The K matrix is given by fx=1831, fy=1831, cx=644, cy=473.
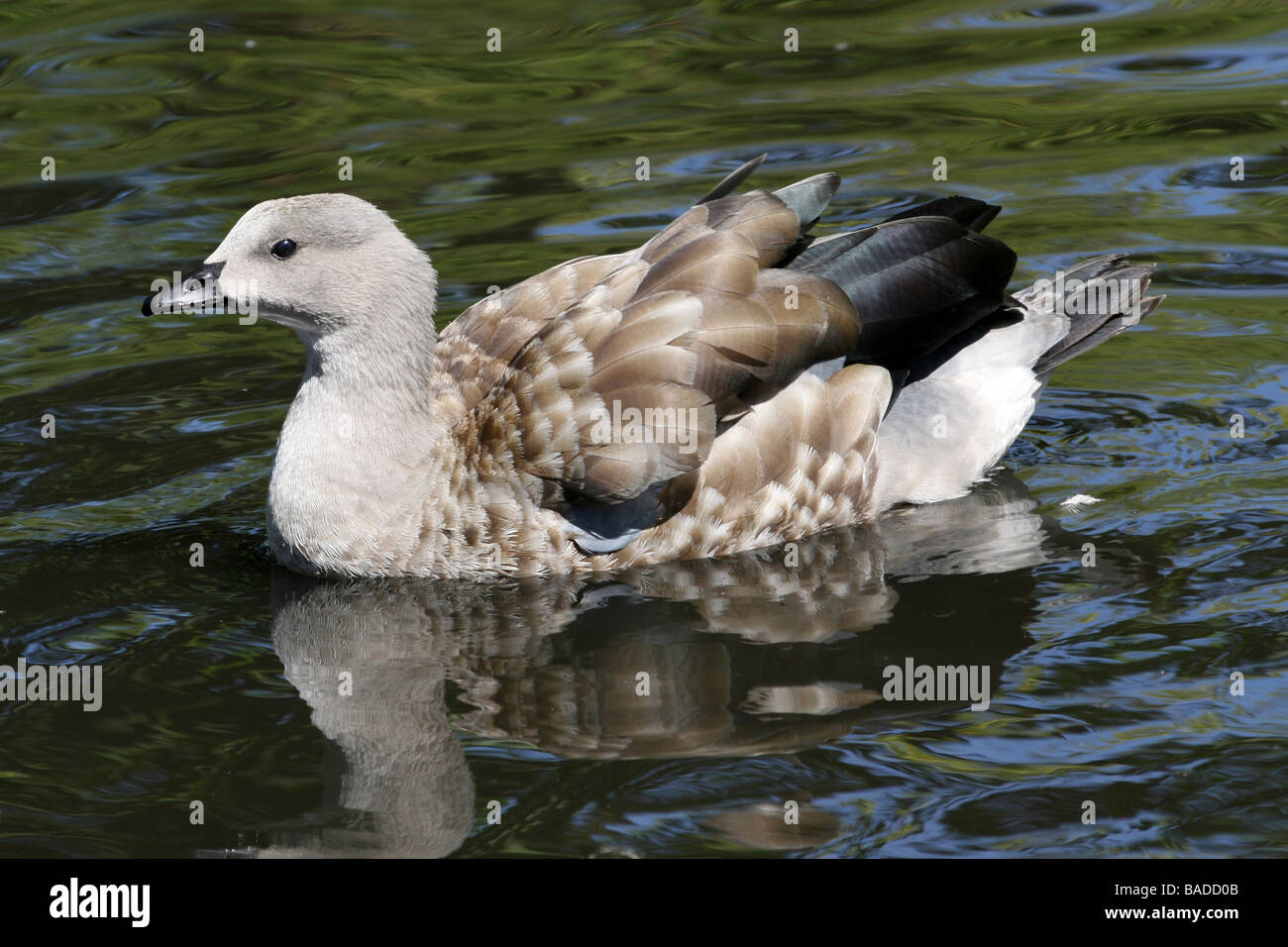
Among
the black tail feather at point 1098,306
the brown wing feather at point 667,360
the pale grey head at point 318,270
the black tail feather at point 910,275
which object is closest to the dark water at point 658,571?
the black tail feather at point 1098,306

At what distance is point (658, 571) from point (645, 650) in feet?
2.89

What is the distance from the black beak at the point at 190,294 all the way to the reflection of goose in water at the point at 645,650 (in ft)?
4.40

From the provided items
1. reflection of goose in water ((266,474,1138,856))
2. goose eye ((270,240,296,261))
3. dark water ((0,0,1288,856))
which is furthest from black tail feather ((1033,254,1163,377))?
goose eye ((270,240,296,261))

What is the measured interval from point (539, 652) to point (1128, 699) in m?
2.35

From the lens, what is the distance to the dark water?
632 centimetres

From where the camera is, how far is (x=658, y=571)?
8.34 metres

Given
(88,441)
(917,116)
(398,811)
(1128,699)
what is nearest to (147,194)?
(88,441)

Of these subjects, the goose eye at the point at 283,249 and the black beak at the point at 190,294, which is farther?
the goose eye at the point at 283,249

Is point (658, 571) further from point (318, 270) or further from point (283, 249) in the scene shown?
point (283, 249)

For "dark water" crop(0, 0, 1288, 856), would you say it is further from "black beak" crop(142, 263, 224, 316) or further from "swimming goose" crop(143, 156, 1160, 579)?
"black beak" crop(142, 263, 224, 316)

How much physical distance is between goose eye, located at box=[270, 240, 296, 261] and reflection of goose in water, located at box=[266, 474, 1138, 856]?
4.81 ft

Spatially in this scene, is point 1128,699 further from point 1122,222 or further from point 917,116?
point 917,116

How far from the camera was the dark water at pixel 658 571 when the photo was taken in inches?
249

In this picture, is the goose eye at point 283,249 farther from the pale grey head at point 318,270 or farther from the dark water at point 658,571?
the dark water at point 658,571
